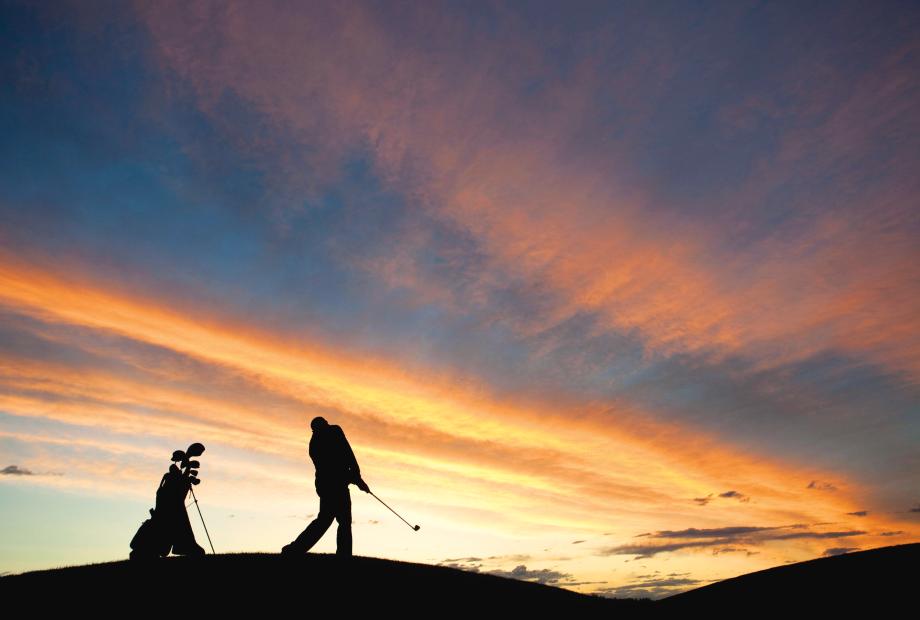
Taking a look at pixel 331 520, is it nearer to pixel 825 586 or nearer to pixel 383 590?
pixel 383 590

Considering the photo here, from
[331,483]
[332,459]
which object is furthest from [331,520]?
[332,459]

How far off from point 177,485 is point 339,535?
5.22m

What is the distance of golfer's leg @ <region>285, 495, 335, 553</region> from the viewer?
13094mm

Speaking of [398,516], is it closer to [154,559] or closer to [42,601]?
[154,559]

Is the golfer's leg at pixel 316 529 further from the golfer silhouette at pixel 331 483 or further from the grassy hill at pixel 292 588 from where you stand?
the grassy hill at pixel 292 588

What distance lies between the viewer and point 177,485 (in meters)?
15.5

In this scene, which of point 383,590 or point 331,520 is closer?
point 383,590

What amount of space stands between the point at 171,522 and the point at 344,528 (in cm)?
509

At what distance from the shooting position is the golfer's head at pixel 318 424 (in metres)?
14.2

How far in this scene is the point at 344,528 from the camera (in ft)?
44.3

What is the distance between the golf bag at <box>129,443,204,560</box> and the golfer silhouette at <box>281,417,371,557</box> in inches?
150

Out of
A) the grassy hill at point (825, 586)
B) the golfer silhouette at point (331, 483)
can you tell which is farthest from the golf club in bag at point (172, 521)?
the grassy hill at point (825, 586)

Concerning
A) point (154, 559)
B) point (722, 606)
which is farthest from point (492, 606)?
point (154, 559)

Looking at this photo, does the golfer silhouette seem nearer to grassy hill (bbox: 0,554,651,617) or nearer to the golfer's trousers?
the golfer's trousers
